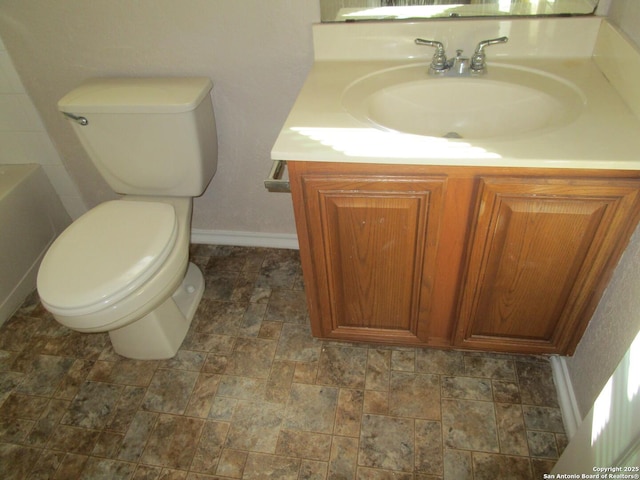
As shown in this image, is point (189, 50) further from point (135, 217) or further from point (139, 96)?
point (135, 217)

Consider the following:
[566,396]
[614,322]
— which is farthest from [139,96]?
[566,396]

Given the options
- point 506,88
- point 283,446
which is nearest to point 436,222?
point 506,88

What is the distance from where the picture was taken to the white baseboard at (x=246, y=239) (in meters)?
1.92

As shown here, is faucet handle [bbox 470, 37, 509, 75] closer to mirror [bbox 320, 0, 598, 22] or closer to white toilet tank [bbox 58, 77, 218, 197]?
mirror [bbox 320, 0, 598, 22]

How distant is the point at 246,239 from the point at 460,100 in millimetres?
1077

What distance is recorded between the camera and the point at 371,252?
1.19 meters

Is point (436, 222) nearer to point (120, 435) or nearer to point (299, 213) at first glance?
point (299, 213)

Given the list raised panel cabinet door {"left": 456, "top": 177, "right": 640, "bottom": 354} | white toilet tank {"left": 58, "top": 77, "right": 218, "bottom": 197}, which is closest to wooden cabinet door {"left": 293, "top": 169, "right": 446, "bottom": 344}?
raised panel cabinet door {"left": 456, "top": 177, "right": 640, "bottom": 354}

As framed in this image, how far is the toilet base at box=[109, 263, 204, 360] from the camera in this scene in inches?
57.8

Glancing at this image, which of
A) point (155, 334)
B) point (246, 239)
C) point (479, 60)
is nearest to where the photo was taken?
point (479, 60)

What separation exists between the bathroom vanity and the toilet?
0.43 meters

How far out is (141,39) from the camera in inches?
56.6

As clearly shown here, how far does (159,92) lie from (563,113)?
3.76ft

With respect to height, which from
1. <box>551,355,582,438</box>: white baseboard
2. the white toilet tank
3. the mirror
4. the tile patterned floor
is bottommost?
the tile patterned floor
